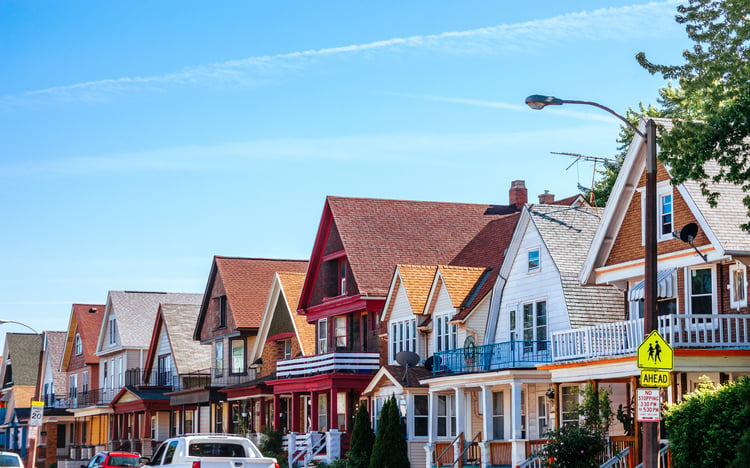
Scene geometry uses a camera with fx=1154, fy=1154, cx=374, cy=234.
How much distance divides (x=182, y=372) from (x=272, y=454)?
20587 mm

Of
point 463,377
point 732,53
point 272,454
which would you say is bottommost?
point 272,454

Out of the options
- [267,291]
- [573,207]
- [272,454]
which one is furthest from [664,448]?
[267,291]

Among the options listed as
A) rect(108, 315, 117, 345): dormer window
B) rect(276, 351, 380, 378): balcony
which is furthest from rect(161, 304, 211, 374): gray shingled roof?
rect(276, 351, 380, 378): balcony

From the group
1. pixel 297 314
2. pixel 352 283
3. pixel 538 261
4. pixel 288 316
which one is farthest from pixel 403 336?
pixel 288 316

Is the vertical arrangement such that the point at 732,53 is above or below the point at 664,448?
above

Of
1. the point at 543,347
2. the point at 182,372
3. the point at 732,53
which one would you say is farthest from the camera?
the point at 182,372

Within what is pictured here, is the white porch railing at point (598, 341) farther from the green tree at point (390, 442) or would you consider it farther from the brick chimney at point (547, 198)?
the brick chimney at point (547, 198)

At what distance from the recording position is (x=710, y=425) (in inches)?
946

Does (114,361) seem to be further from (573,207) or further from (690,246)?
(690,246)

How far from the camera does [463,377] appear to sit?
125 ft

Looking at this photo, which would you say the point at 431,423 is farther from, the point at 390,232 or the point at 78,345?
the point at 78,345

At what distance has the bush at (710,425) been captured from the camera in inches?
922

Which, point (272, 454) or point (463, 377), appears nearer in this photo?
point (463, 377)

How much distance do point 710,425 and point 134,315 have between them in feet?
194
